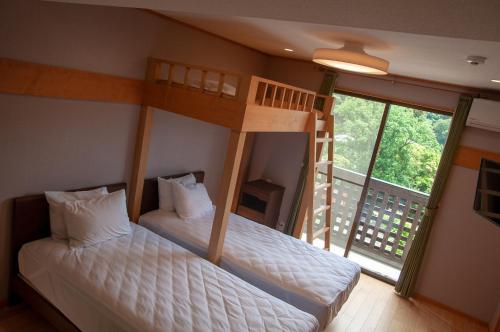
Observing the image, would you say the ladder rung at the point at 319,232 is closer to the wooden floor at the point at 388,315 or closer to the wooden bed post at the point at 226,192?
the wooden floor at the point at 388,315

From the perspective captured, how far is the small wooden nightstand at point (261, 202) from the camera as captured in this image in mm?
4477

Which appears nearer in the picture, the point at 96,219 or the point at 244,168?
the point at 96,219

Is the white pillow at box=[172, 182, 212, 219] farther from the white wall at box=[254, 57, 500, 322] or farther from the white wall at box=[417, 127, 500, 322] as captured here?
the white wall at box=[417, 127, 500, 322]

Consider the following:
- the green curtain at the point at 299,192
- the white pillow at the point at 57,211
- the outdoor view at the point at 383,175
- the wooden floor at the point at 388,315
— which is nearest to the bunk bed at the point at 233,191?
the wooden floor at the point at 388,315

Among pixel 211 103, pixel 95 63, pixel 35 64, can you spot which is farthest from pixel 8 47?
pixel 211 103

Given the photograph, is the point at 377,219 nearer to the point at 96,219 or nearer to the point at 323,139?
the point at 323,139

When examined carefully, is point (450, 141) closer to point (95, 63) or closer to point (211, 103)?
point (211, 103)

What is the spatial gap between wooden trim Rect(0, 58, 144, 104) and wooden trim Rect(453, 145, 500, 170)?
3334 millimetres

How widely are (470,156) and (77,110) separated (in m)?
3.83

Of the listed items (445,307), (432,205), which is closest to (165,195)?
(432,205)

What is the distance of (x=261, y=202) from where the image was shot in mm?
4668

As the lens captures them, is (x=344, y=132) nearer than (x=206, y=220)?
No

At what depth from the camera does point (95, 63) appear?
2631mm

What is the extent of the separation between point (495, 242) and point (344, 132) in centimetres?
202
